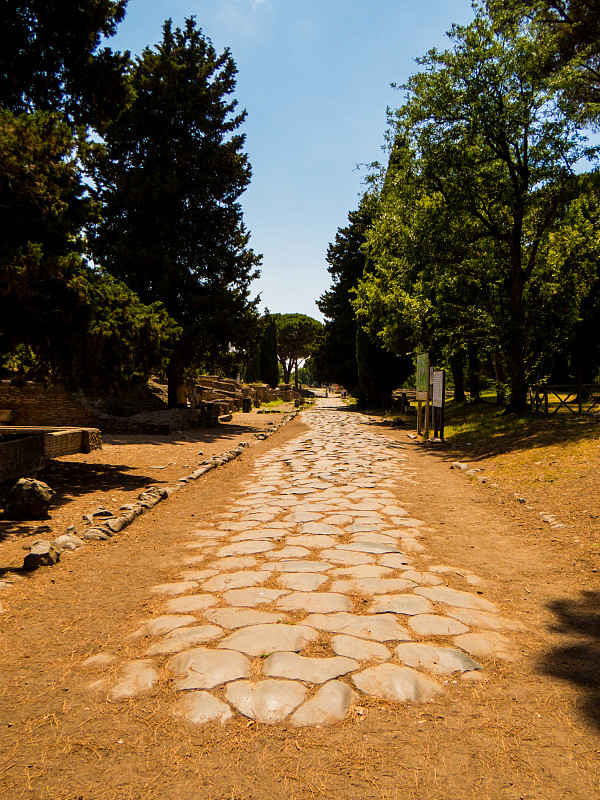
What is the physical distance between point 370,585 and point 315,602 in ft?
1.69

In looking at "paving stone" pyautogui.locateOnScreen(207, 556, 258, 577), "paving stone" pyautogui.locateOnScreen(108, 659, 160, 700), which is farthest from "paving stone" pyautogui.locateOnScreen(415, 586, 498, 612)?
"paving stone" pyautogui.locateOnScreen(108, 659, 160, 700)

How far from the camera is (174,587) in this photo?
366 centimetres

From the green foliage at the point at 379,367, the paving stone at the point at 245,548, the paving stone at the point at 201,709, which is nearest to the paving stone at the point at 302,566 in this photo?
the paving stone at the point at 245,548

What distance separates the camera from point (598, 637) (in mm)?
2918

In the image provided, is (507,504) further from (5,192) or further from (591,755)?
(5,192)

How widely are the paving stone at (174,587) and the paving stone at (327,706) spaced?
1599mm

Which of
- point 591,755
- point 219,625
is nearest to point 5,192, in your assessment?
point 219,625

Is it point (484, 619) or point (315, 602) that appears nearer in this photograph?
point (484, 619)

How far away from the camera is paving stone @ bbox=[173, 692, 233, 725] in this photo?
2.09 metres

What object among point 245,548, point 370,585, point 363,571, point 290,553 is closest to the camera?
point 370,585

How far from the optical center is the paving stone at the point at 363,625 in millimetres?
2824

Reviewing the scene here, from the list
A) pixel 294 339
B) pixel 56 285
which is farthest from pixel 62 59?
pixel 294 339

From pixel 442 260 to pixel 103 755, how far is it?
48.3 feet

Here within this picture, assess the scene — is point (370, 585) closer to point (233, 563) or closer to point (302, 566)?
point (302, 566)
